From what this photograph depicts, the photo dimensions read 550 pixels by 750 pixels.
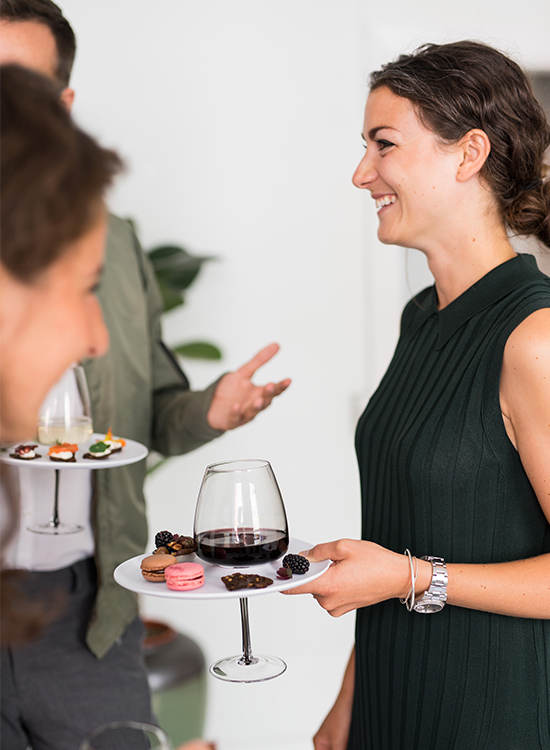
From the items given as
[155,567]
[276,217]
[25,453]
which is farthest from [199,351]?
[155,567]

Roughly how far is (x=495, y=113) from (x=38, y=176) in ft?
3.33

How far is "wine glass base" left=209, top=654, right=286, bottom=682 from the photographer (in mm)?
1023

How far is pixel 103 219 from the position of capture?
728 millimetres

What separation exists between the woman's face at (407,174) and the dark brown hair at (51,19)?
25.3 inches

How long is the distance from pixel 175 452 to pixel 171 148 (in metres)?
1.47

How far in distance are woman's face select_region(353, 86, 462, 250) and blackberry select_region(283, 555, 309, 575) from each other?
69cm

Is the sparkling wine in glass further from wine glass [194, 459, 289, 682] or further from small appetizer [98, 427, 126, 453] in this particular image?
wine glass [194, 459, 289, 682]

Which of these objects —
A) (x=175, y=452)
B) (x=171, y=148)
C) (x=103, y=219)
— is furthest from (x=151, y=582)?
(x=171, y=148)

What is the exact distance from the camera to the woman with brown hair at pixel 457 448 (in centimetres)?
121

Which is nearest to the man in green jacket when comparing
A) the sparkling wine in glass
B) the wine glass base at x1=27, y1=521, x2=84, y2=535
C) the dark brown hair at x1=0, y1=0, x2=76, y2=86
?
the dark brown hair at x1=0, y1=0, x2=76, y2=86

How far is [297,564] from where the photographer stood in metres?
1.03

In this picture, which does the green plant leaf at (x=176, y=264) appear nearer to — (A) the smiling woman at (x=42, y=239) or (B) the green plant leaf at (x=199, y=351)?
(B) the green plant leaf at (x=199, y=351)

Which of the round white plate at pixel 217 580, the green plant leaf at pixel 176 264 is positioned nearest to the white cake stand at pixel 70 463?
the round white plate at pixel 217 580

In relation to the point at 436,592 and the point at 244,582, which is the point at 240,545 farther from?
the point at 436,592
